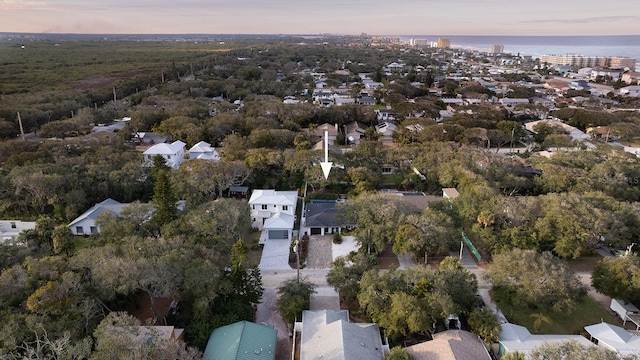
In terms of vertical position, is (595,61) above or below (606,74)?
above

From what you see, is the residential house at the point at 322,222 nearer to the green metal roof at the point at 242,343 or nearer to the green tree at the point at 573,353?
the green metal roof at the point at 242,343

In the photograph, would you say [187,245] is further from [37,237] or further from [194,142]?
[194,142]

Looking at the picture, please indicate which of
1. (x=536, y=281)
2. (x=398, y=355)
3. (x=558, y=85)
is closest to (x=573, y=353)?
(x=398, y=355)

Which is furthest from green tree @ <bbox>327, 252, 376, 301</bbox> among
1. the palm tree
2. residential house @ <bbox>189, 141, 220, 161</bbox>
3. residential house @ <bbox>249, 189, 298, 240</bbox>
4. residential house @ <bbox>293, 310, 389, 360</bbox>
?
residential house @ <bbox>189, 141, 220, 161</bbox>

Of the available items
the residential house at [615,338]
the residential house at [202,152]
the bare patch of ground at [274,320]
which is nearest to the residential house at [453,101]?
the residential house at [202,152]

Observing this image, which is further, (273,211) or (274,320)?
(273,211)

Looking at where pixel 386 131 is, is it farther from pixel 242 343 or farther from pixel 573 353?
pixel 573 353
